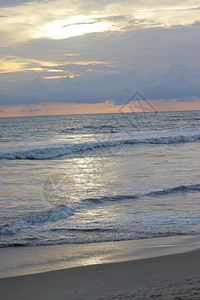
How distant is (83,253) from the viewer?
18.5ft

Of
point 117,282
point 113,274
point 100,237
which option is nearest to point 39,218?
point 100,237

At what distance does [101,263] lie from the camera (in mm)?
5031

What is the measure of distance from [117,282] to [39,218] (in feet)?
13.2

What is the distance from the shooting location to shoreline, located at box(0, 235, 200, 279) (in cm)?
502

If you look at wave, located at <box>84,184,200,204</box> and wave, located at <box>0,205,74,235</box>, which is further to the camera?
wave, located at <box>84,184,200,204</box>

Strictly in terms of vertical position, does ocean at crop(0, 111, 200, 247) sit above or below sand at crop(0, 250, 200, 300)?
above

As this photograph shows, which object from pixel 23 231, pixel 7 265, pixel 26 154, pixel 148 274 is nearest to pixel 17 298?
pixel 7 265

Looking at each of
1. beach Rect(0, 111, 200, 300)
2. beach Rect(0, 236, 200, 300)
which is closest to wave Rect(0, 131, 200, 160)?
beach Rect(0, 111, 200, 300)

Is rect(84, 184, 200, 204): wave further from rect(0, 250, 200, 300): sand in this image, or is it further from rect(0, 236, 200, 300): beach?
rect(0, 250, 200, 300): sand

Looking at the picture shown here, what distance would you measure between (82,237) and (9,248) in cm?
140

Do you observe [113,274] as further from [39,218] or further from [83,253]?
[39,218]

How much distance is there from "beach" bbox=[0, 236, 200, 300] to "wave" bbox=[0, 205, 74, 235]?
3.82 feet

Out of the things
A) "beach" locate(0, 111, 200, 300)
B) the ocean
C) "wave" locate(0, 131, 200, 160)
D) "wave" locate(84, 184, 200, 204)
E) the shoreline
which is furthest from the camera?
"wave" locate(0, 131, 200, 160)

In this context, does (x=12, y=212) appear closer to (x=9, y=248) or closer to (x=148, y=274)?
(x=9, y=248)
